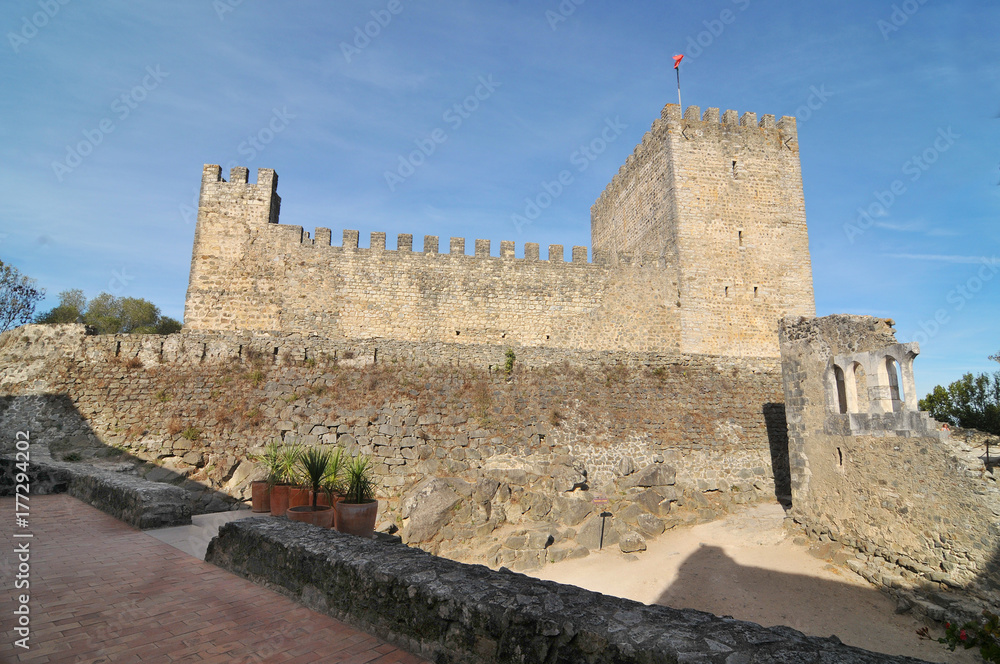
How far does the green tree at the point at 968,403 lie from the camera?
28219mm

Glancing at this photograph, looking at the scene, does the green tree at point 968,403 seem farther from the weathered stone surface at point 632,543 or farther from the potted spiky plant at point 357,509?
the potted spiky plant at point 357,509

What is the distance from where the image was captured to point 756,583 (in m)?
9.98

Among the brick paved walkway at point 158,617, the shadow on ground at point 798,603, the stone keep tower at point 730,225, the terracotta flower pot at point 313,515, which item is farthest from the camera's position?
the stone keep tower at point 730,225

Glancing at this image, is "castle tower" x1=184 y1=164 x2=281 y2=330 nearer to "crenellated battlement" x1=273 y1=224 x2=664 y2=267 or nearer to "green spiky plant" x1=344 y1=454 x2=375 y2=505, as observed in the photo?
"crenellated battlement" x1=273 y1=224 x2=664 y2=267

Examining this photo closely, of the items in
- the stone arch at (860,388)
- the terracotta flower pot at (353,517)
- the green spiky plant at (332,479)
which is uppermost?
the stone arch at (860,388)

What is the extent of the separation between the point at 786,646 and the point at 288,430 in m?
12.1

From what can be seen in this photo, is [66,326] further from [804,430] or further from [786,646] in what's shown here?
[804,430]

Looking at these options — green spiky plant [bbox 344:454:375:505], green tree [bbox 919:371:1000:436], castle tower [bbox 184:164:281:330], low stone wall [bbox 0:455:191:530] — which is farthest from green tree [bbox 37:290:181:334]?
green tree [bbox 919:371:1000:436]

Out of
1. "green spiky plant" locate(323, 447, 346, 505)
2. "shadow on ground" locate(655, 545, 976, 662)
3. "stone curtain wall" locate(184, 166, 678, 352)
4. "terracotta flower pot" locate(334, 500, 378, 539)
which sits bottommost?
"shadow on ground" locate(655, 545, 976, 662)

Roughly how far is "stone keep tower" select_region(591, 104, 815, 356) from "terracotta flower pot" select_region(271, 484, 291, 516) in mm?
16093

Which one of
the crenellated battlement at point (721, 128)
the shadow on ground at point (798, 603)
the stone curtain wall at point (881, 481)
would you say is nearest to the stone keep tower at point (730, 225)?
the crenellated battlement at point (721, 128)

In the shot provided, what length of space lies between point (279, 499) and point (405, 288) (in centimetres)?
1204

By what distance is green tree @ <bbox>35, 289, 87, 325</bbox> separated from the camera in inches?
1131

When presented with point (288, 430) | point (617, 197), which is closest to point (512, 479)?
point (288, 430)
